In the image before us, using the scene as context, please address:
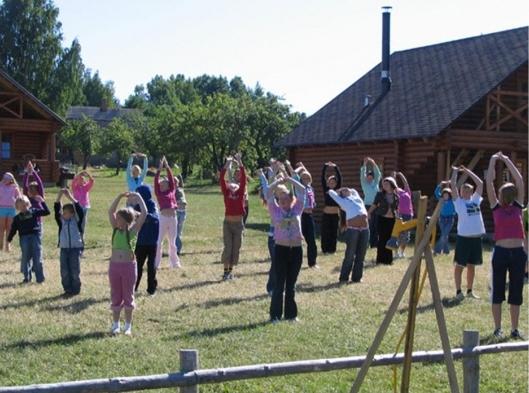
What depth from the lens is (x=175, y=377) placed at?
5.34 metres

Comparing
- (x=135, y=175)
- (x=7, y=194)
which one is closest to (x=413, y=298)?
(x=135, y=175)

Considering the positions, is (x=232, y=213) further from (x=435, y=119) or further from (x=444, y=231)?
(x=435, y=119)

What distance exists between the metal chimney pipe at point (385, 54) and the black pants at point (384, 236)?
47.8 feet

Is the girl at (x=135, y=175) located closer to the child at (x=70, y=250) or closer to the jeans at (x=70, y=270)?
the child at (x=70, y=250)

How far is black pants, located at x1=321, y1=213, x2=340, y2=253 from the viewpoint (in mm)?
16078

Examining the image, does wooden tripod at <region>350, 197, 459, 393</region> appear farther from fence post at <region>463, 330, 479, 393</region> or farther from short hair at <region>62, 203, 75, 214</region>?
short hair at <region>62, 203, 75, 214</region>

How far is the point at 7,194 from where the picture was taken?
A: 15859mm

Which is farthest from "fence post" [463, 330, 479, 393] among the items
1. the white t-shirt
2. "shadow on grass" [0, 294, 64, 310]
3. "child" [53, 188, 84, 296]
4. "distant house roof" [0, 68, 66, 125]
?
"distant house roof" [0, 68, 66, 125]

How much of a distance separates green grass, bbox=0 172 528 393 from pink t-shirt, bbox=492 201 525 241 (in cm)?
120

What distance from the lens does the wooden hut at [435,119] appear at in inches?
938

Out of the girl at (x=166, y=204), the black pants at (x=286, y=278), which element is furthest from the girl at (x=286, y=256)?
the girl at (x=166, y=204)

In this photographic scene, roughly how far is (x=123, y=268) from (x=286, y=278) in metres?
1.96

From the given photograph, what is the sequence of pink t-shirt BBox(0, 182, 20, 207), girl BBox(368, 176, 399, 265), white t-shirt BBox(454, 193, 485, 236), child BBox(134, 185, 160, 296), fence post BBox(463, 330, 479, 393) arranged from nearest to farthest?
fence post BBox(463, 330, 479, 393) → child BBox(134, 185, 160, 296) → white t-shirt BBox(454, 193, 485, 236) → girl BBox(368, 176, 399, 265) → pink t-shirt BBox(0, 182, 20, 207)

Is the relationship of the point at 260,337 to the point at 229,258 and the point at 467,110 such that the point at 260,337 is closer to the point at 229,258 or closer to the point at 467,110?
the point at 229,258
